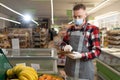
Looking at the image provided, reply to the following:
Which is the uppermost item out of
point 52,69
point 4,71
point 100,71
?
point 4,71

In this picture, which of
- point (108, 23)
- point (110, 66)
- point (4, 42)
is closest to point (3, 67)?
point (110, 66)

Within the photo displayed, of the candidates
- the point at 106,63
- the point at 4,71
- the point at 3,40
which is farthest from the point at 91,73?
the point at 3,40

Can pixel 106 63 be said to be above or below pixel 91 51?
below

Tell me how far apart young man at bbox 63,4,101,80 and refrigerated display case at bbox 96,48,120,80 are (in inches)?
96.8

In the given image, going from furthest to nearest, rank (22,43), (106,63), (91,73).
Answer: (22,43), (106,63), (91,73)

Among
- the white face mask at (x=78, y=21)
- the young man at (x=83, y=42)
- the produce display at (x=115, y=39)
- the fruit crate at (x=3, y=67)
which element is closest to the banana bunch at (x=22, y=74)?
the fruit crate at (x=3, y=67)

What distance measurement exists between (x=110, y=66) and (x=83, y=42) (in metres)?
3.47

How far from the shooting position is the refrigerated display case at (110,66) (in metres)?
5.41

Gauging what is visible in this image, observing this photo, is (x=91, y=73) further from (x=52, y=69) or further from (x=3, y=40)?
(x=3, y=40)

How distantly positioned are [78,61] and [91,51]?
0.23 metres

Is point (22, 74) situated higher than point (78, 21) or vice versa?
point (78, 21)

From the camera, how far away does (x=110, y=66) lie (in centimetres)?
612

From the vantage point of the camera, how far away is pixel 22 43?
27.1 feet

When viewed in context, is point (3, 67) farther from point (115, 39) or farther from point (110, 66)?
point (115, 39)
